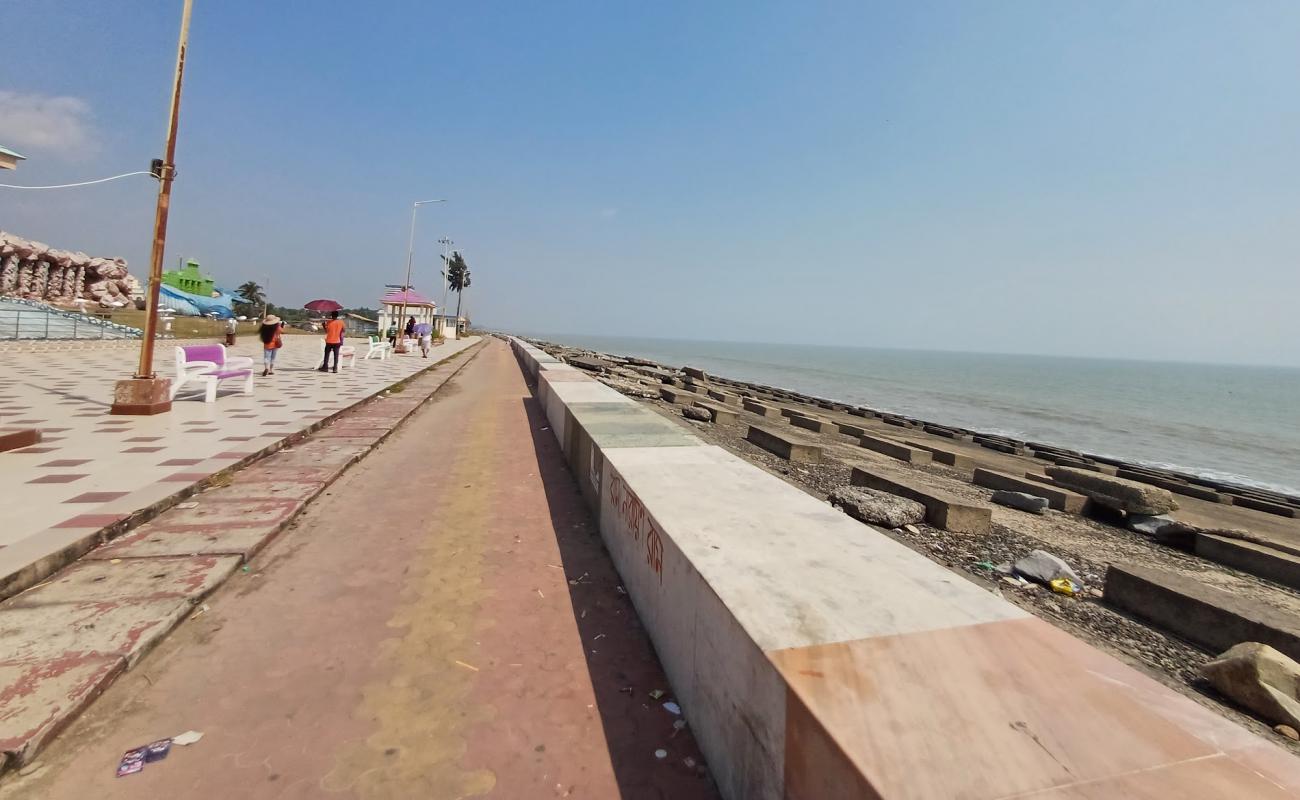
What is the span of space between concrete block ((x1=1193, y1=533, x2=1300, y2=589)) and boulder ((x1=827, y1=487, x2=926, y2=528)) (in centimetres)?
298

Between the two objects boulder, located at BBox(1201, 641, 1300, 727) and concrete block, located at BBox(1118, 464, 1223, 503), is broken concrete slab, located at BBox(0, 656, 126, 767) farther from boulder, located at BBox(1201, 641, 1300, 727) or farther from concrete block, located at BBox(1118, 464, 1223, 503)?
concrete block, located at BBox(1118, 464, 1223, 503)

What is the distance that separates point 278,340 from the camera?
45.8ft

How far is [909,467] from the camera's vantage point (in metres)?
9.57

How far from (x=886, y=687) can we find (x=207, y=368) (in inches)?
466

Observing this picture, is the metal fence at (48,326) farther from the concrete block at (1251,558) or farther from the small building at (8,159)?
the concrete block at (1251,558)

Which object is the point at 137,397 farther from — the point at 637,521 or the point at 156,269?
the point at 637,521

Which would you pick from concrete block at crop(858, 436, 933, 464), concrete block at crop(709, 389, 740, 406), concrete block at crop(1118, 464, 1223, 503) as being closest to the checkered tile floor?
concrete block at crop(709, 389, 740, 406)

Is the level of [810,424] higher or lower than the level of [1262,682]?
higher

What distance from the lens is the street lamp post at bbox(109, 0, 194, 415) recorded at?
7691mm

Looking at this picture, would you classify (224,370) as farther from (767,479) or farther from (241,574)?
(767,479)

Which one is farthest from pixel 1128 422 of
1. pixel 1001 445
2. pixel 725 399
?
pixel 725 399

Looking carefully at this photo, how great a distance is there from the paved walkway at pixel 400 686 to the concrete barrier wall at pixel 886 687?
38 cm

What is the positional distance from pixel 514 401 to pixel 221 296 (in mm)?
78727

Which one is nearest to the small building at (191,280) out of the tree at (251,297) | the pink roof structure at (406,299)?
the tree at (251,297)
